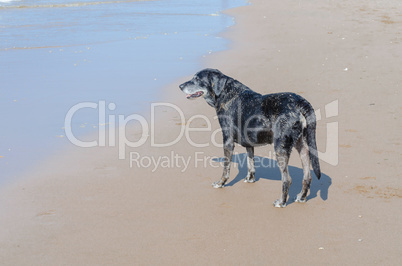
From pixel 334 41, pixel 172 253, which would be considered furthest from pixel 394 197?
pixel 334 41

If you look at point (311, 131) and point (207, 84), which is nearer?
point (311, 131)

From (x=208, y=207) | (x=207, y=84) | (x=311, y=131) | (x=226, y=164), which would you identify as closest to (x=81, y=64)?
(x=207, y=84)

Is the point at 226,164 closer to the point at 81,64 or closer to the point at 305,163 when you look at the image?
the point at 305,163

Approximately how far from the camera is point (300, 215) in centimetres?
573

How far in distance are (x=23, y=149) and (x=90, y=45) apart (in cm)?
928

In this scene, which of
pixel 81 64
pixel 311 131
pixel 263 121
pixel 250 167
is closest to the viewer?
pixel 311 131

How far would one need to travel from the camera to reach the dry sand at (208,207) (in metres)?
4.93

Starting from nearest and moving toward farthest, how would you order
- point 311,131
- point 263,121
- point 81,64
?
point 311,131 → point 263,121 → point 81,64

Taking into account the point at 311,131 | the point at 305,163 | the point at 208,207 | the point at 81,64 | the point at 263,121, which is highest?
the point at 81,64

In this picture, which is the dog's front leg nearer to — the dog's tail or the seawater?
the dog's tail

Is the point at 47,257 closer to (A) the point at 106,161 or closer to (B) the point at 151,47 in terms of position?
(A) the point at 106,161

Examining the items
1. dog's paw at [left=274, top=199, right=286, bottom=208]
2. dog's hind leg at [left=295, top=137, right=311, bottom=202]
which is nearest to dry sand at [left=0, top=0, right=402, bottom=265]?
dog's paw at [left=274, top=199, right=286, bottom=208]

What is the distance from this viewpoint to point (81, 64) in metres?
13.5

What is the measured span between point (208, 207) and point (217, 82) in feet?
5.64
